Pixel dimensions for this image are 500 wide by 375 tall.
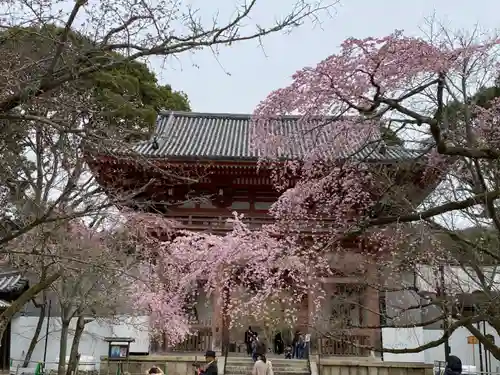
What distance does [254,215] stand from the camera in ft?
60.6

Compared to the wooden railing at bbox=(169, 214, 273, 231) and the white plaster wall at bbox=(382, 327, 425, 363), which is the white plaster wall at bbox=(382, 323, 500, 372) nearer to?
the white plaster wall at bbox=(382, 327, 425, 363)

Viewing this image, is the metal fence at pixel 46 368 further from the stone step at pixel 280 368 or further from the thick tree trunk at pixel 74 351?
the stone step at pixel 280 368

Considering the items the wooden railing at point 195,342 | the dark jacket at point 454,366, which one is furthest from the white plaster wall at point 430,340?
the dark jacket at point 454,366

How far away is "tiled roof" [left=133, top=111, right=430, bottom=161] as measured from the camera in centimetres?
1781

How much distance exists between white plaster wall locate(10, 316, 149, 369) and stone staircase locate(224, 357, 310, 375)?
273 centimetres

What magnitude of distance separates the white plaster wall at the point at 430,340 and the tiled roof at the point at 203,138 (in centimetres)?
549

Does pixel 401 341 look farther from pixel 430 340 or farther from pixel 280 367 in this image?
pixel 280 367

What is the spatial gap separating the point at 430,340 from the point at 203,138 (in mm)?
11397

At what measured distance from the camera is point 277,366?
15.4 meters

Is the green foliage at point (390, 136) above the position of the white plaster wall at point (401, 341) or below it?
above

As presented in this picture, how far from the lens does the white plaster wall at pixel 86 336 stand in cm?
1639

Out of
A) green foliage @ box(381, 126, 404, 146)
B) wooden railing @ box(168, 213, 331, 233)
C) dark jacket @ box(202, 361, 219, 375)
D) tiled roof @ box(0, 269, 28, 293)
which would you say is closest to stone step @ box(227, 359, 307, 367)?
wooden railing @ box(168, 213, 331, 233)

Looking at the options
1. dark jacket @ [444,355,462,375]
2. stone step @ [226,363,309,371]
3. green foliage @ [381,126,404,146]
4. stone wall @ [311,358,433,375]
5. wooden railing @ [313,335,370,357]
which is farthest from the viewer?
wooden railing @ [313,335,370,357]

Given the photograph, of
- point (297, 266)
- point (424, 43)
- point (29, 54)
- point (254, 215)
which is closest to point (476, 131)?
point (424, 43)
